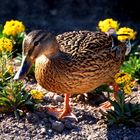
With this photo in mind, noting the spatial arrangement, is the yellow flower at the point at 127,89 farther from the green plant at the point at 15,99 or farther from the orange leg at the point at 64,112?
the green plant at the point at 15,99

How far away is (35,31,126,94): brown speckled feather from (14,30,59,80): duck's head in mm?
188

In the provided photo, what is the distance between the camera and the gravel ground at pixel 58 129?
571 centimetres

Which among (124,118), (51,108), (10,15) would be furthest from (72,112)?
(10,15)

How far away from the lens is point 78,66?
227 inches

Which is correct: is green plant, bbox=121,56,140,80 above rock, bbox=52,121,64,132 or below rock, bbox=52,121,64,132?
above

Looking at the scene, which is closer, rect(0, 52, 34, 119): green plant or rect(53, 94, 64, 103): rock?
rect(0, 52, 34, 119): green plant

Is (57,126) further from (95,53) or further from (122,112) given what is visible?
(95,53)

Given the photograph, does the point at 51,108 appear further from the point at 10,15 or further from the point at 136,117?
the point at 10,15

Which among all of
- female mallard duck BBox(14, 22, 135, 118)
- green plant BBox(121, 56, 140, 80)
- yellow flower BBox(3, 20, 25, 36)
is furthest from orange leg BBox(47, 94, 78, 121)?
yellow flower BBox(3, 20, 25, 36)

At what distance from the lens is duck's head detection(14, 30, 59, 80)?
5409 mm

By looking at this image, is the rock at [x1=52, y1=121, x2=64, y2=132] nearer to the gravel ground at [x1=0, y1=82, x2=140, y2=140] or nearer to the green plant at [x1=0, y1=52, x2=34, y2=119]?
the gravel ground at [x1=0, y1=82, x2=140, y2=140]

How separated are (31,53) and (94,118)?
47.1 inches

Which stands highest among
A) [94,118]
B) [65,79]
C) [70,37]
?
Result: [70,37]

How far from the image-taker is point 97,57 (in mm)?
5902
